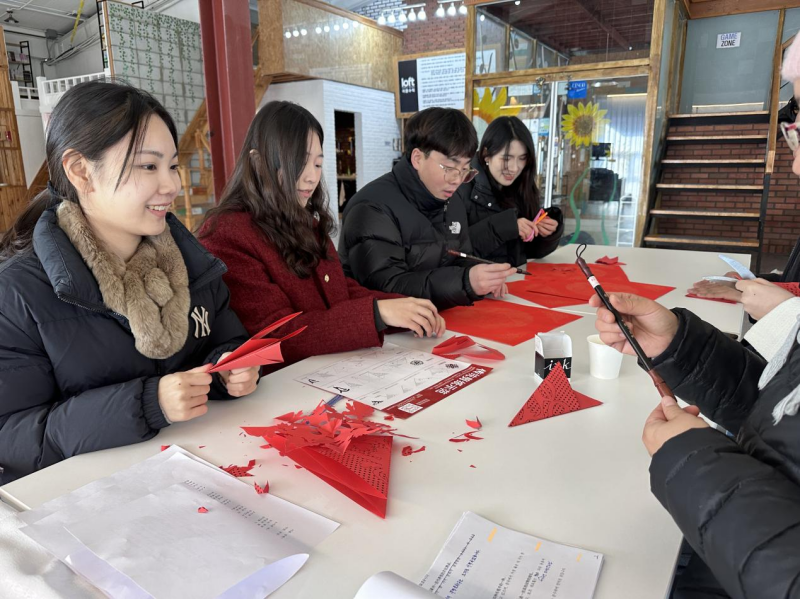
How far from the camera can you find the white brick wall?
29.3 feet

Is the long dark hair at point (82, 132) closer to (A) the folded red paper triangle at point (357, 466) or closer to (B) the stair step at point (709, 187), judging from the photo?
(A) the folded red paper triangle at point (357, 466)

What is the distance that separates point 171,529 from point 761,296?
1.57 metres

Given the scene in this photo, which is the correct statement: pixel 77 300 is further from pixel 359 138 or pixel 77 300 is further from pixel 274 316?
pixel 359 138

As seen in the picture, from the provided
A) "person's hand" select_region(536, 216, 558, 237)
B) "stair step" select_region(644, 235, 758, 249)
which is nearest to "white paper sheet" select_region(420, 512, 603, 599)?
"person's hand" select_region(536, 216, 558, 237)

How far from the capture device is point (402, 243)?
7.55ft

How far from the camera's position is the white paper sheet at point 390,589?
23.7 inches

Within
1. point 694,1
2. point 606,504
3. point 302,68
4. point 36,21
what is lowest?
point 606,504

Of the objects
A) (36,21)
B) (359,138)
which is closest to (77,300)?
(359,138)

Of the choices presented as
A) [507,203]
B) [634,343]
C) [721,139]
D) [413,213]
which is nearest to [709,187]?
[721,139]

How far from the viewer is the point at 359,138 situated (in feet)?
32.7

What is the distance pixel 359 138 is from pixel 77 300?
9.29 metres

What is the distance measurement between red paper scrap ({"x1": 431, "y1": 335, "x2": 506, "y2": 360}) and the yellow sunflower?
15.5 ft

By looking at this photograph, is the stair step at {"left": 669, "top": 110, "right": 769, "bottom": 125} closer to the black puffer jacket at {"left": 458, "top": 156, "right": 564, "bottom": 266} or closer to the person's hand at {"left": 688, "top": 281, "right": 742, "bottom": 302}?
the black puffer jacket at {"left": 458, "top": 156, "right": 564, "bottom": 266}

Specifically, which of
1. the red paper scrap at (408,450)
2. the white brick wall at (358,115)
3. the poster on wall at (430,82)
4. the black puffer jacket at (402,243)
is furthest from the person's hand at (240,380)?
the poster on wall at (430,82)
